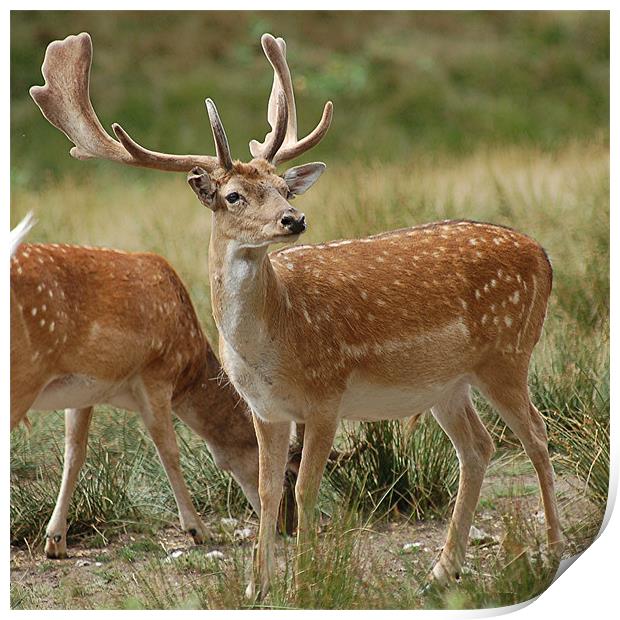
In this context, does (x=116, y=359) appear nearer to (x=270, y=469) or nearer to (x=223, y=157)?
(x=270, y=469)

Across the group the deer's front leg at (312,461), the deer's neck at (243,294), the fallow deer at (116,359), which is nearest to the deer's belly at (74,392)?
the fallow deer at (116,359)

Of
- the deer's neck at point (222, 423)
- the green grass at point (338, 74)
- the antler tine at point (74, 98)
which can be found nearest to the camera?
the antler tine at point (74, 98)

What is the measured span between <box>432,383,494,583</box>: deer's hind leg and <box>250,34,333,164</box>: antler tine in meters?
1.00

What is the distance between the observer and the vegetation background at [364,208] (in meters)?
4.08

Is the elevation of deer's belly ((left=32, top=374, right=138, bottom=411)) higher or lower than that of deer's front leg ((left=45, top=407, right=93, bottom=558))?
higher

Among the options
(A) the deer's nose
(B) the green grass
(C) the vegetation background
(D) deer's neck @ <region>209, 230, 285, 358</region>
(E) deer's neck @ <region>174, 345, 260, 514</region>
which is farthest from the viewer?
(B) the green grass

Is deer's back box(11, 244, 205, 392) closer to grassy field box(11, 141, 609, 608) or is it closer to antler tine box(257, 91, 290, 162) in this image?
grassy field box(11, 141, 609, 608)

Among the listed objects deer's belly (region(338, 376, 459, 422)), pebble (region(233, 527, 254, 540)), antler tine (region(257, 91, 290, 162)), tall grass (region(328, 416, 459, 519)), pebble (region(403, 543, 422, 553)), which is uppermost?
antler tine (region(257, 91, 290, 162))

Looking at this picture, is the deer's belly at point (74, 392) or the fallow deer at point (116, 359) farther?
the deer's belly at point (74, 392)

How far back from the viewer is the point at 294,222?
3.40m

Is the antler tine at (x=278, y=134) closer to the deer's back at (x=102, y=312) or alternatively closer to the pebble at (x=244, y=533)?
the deer's back at (x=102, y=312)

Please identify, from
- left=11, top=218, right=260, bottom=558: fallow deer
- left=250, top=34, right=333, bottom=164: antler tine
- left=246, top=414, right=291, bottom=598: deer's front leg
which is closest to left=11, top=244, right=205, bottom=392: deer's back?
left=11, top=218, right=260, bottom=558: fallow deer

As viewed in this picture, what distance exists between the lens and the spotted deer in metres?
3.67

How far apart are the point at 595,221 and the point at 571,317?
0.77 metres
